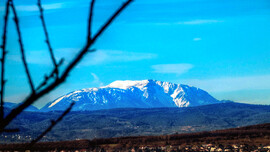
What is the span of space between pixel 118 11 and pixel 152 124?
137692 mm

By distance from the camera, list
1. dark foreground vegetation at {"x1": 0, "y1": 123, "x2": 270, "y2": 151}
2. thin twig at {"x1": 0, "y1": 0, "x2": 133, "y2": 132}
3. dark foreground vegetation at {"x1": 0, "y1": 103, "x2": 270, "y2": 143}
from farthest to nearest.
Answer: dark foreground vegetation at {"x1": 0, "y1": 103, "x2": 270, "y2": 143}, dark foreground vegetation at {"x1": 0, "y1": 123, "x2": 270, "y2": 151}, thin twig at {"x1": 0, "y1": 0, "x2": 133, "y2": 132}

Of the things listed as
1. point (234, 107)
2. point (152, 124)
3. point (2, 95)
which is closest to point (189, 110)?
point (234, 107)

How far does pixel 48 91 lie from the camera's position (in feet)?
4.69

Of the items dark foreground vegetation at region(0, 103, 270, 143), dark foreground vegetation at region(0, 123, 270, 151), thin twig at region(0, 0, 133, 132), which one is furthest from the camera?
dark foreground vegetation at region(0, 103, 270, 143)

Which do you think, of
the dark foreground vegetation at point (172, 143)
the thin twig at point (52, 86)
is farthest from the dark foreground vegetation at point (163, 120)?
the thin twig at point (52, 86)

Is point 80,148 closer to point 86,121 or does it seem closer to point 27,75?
point 27,75

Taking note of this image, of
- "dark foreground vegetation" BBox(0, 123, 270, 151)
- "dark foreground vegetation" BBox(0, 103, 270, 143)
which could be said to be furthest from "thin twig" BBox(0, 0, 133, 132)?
"dark foreground vegetation" BBox(0, 103, 270, 143)

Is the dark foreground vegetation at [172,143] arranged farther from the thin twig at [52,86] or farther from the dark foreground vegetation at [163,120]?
the dark foreground vegetation at [163,120]

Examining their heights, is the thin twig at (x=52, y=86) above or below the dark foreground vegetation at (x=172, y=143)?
above

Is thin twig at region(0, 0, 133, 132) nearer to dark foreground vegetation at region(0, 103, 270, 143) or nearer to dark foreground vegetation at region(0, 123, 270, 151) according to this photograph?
dark foreground vegetation at region(0, 123, 270, 151)

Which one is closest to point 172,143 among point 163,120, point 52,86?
point 52,86

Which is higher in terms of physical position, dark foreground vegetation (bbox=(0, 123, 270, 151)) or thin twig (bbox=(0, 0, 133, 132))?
thin twig (bbox=(0, 0, 133, 132))

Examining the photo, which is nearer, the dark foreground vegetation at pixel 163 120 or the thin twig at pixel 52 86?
the thin twig at pixel 52 86

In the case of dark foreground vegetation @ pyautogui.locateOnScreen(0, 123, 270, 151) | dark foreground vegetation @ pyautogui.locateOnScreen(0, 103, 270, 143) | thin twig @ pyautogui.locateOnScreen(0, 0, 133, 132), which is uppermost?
thin twig @ pyautogui.locateOnScreen(0, 0, 133, 132)
